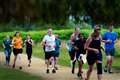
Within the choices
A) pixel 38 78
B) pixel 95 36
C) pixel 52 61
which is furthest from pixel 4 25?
pixel 52 61

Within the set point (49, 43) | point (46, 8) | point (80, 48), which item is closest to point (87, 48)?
point (80, 48)

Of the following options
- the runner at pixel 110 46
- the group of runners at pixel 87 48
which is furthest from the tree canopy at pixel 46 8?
the runner at pixel 110 46

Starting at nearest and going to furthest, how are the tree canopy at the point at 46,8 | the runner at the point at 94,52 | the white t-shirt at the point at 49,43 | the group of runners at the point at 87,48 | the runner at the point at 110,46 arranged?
1. the tree canopy at the point at 46,8
2. the runner at the point at 94,52
3. the group of runners at the point at 87,48
4. the runner at the point at 110,46
5. the white t-shirt at the point at 49,43

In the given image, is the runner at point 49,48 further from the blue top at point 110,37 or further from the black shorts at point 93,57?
the black shorts at point 93,57

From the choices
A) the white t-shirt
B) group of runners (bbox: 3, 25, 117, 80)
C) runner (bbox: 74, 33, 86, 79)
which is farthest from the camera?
the white t-shirt

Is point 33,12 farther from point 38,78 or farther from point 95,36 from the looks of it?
point 38,78

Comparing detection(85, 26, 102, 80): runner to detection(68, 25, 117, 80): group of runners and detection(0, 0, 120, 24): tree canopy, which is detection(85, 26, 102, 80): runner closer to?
detection(68, 25, 117, 80): group of runners

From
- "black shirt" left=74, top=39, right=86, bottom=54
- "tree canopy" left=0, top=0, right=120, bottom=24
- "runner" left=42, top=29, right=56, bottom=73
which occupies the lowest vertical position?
"runner" left=42, top=29, right=56, bottom=73

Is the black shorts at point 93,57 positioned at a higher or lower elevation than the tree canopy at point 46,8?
lower

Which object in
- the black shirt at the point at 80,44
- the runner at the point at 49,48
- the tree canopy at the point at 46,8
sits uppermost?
the tree canopy at the point at 46,8

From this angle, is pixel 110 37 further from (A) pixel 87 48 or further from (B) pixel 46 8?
(B) pixel 46 8

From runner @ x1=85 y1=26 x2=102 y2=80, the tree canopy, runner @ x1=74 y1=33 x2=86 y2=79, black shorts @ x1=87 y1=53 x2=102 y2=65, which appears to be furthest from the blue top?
the tree canopy

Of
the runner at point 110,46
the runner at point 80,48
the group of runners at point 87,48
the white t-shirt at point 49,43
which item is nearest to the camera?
the group of runners at point 87,48

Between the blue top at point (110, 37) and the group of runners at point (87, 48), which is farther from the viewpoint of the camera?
the blue top at point (110, 37)
